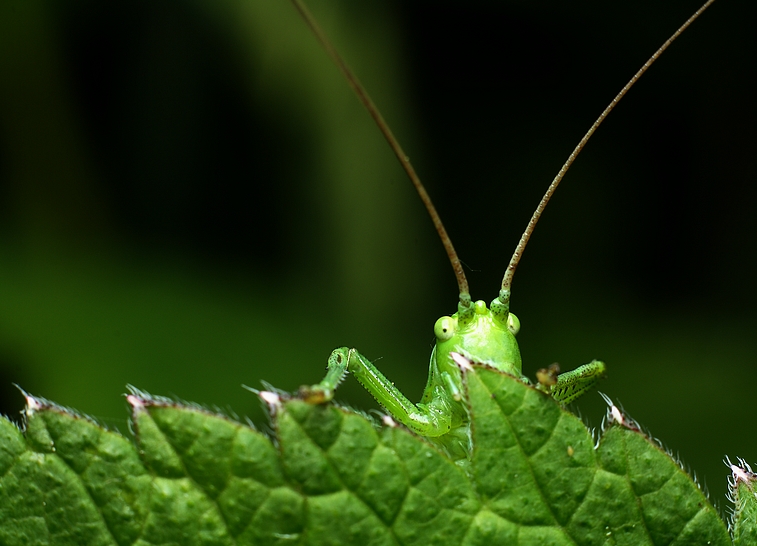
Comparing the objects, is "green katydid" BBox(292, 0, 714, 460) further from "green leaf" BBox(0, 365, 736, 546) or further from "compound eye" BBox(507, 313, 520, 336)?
"green leaf" BBox(0, 365, 736, 546)

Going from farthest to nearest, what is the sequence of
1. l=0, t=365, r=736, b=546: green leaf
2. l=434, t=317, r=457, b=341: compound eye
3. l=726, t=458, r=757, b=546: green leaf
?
l=434, t=317, r=457, b=341: compound eye, l=726, t=458, r=757, b=546: green leaf, l=0, t=365, r=736, b=546: green leaf

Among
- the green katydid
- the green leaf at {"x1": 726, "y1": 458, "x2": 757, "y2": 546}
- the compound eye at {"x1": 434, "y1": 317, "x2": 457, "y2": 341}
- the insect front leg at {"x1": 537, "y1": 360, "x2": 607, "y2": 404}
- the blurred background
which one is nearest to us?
the green leaf at {"x1": 726, "y1": 458, "x2": 757, "y2": 546}

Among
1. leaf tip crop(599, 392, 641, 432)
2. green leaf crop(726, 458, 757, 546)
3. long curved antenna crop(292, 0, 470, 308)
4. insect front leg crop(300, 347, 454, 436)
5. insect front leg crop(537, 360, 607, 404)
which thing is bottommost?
green leaf crop(726, 458, 757, 546)

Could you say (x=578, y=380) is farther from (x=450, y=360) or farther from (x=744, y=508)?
(x=744, y=508)

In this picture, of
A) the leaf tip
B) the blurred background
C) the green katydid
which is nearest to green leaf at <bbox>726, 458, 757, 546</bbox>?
the leaf tip

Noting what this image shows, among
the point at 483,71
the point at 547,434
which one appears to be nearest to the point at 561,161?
the point at 483,71

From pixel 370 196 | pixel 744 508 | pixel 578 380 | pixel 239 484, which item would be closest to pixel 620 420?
pixel 744 508
